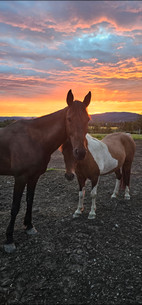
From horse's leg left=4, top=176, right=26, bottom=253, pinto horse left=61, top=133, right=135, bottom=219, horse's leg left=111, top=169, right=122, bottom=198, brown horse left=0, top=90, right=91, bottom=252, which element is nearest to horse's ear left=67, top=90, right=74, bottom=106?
brown horse left=0, top=90, right=91, bottom=252

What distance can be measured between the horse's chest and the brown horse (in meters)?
1.32

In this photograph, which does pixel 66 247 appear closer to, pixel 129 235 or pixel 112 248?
pixel 112 248

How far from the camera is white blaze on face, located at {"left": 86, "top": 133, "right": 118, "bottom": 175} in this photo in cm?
471

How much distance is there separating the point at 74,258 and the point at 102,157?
8.26 ft

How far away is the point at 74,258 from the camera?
10.8 ft

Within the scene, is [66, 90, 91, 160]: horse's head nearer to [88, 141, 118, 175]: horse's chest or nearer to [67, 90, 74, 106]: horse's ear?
Result: [67, 90, 74, 106]: horse's ear

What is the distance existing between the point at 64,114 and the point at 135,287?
2981mm

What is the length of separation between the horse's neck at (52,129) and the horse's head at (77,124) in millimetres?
283

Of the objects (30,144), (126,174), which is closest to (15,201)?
(30,144)

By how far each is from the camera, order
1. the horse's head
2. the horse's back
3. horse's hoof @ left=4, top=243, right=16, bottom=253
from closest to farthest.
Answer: the horse's head < horse's hoof @ left=4, top=243, right=16, bottom=253 < the horse's back

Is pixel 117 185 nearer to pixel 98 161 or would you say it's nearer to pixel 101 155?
pixel 101 155

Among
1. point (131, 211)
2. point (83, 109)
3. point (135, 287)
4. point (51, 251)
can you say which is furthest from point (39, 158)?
point (131, 211)

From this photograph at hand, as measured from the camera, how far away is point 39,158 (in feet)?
11.5

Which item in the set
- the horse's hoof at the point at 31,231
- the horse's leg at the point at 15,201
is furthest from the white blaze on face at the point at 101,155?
the horse's hoof at the point at 31,231
